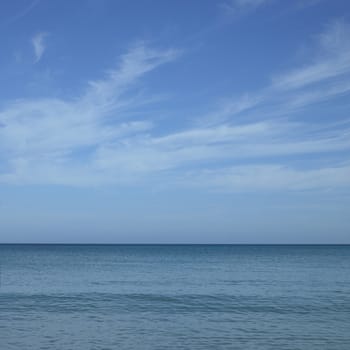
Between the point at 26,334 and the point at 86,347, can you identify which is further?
the point at 26,334

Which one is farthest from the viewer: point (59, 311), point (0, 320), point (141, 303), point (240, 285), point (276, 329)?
point (240, 285)

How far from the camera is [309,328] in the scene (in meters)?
26.5

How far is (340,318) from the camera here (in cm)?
2912

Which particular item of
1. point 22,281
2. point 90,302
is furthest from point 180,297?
point 22,281

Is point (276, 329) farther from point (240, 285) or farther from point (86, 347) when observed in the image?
point (240, 285)

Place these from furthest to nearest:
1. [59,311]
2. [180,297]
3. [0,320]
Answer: [180,297], [59,311], [0,320]

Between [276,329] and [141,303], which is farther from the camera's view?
[141,303]

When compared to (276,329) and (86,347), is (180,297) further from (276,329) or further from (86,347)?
(86,347)

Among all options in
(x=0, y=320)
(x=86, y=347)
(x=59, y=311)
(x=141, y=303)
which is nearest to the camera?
(x=86, y=347)

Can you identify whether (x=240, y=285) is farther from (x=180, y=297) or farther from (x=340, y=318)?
(x=340, y=318)

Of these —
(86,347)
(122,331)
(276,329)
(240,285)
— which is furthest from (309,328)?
(240,285)

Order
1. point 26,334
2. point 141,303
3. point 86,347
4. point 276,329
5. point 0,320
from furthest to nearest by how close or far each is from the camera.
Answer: point 141,303, point 0,320, point 276,329, point 26,334, point 86,347

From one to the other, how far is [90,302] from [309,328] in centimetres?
1697

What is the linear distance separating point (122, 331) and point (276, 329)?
28.2 ft
